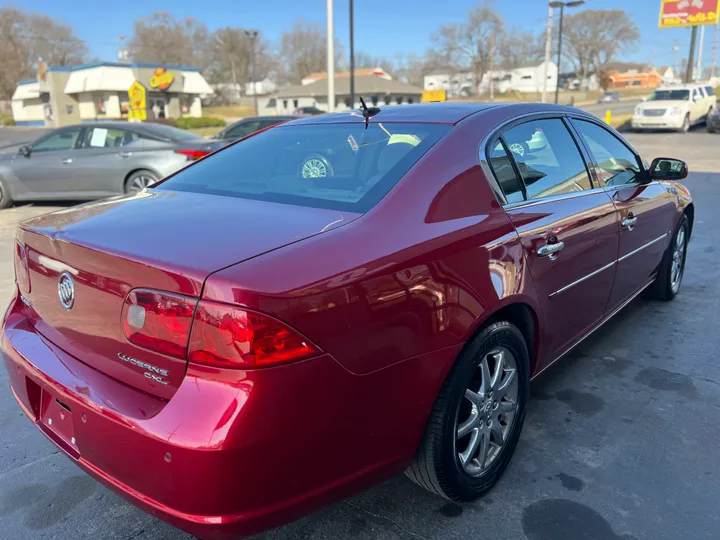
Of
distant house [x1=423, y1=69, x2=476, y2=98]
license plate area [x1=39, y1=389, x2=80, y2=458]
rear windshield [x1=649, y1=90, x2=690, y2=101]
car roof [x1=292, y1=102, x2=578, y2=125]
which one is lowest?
license plate area [x1=39, y1=389, x2=80, y2=458]

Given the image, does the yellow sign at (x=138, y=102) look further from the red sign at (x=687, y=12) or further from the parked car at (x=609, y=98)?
the parked car at (x=609, y=98)

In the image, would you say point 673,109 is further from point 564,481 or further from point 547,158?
point 564,481

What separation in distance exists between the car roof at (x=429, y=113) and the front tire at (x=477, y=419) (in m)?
1.01

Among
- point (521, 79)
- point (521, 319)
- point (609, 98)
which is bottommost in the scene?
point (521, 319)

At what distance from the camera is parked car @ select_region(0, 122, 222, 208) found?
30.0 ft

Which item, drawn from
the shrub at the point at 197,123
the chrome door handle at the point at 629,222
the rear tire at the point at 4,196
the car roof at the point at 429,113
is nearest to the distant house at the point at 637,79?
the shrub at the point at 197,123

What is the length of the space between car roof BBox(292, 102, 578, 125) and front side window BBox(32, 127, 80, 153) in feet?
25.1

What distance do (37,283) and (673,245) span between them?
435 cm

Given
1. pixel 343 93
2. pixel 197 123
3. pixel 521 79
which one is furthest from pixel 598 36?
pixel 197 123

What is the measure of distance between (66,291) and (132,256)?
41 cm

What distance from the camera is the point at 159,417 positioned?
167 centimetres

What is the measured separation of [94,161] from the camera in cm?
922

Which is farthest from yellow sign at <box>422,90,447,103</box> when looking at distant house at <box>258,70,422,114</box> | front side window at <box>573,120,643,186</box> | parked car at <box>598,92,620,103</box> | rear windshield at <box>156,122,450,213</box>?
parked car at <box>598,92,620,103</box>

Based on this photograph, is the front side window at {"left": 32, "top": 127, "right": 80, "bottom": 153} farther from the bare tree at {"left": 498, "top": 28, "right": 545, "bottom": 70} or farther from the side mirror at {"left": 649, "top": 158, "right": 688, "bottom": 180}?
the bare tree at {"left": 498, "top": 28, "right": 545, "bottom": 70}
